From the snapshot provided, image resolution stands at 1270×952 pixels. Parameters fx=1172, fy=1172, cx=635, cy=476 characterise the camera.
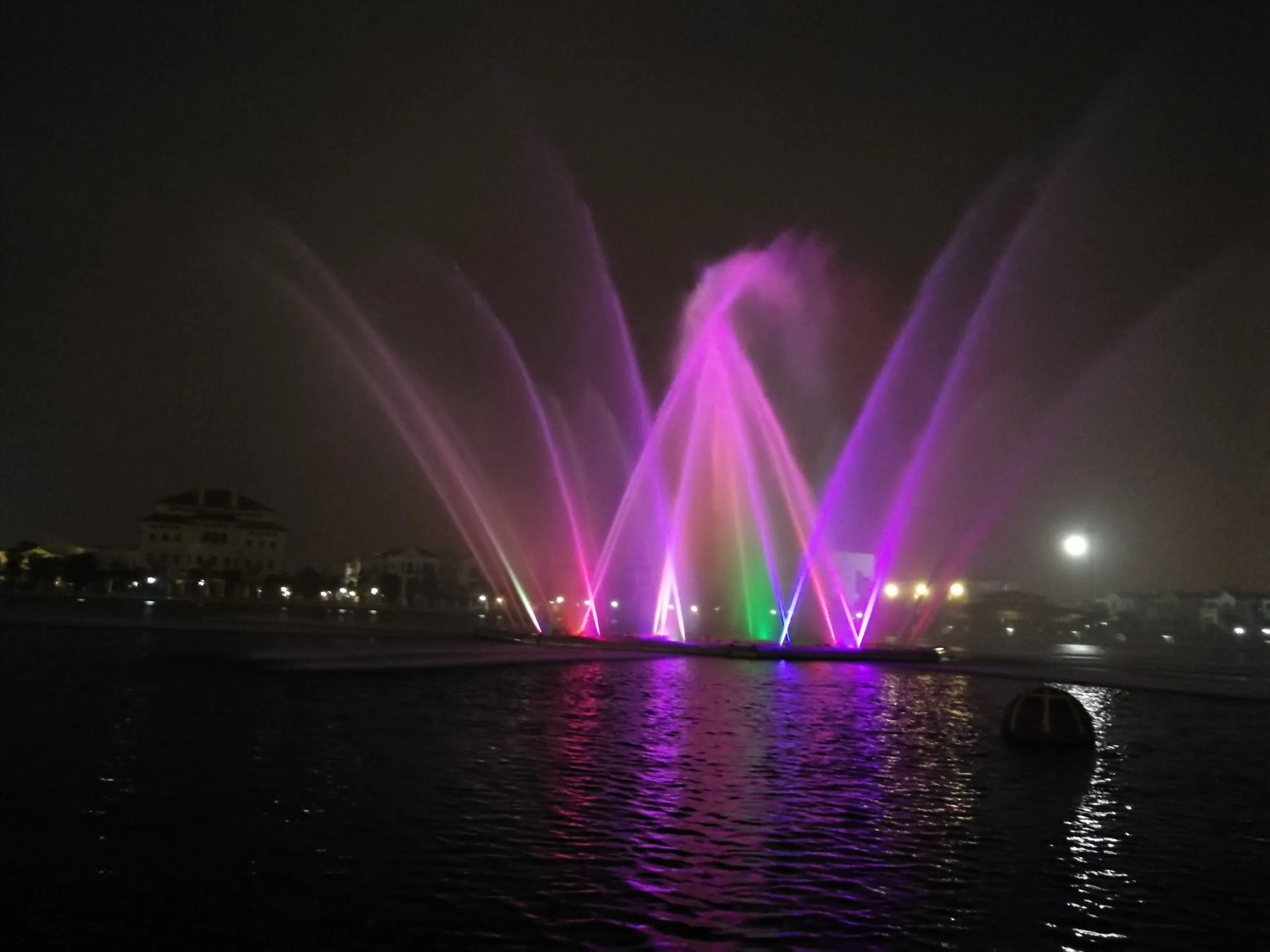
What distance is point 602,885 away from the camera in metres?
9.88

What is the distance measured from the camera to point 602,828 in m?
12.0

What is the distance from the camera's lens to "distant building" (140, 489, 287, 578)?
136125 millimetres

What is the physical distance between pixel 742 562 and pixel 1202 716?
97.0 feet

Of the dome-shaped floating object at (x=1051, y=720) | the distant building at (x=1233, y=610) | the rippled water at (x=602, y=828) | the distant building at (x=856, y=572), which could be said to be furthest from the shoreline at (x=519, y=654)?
the distant building at (x=1233, y=610)

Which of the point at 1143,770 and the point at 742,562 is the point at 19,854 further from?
the point at 742,562

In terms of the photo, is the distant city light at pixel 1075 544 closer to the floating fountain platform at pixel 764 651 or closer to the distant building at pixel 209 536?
the floating fountain platform at pixel 764 651

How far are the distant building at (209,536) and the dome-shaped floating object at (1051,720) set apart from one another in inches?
4715

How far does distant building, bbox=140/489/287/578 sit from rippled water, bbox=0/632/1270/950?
11758 centimetres

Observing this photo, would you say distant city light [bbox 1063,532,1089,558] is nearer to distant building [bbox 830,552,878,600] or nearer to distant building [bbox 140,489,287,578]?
distant building [bbox 830,552,878,600]

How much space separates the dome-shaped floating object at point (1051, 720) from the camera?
64.6 ft

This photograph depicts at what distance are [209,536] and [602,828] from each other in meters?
136

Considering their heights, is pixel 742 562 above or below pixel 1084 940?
above

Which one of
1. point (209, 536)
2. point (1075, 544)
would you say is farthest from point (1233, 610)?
point (209, 536)

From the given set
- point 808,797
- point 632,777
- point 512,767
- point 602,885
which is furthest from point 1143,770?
point 602,885
